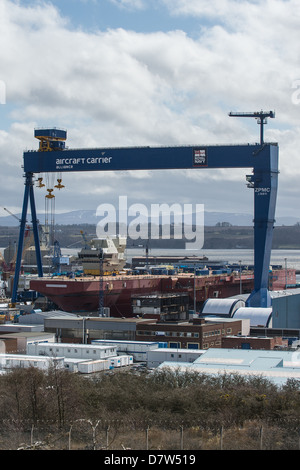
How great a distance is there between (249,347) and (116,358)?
22.5 ft

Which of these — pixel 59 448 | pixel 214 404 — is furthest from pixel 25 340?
pixel 59 448

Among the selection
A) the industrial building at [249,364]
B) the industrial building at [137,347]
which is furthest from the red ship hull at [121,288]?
the industrial building at [249,364]

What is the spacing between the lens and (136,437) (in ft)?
56.4

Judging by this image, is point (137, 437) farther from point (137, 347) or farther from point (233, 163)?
point (233, 163)

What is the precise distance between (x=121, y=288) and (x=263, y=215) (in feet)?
41.6

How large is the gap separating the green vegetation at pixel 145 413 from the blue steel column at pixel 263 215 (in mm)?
24501

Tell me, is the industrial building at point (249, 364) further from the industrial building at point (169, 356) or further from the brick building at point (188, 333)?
the brick building at point (188, 333)

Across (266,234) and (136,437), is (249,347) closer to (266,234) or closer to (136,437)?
(266,234)

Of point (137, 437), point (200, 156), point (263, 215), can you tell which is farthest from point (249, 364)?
point (200, 156)


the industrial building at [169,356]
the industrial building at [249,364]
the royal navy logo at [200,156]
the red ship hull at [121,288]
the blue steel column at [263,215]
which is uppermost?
the royal navy logo at [200,156]

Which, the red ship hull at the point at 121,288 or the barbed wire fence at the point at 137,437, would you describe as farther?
the red ship hull at the point at 121,288

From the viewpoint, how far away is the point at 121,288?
54938mm

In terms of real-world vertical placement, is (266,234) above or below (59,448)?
above

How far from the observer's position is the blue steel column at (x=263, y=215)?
47000 mm
